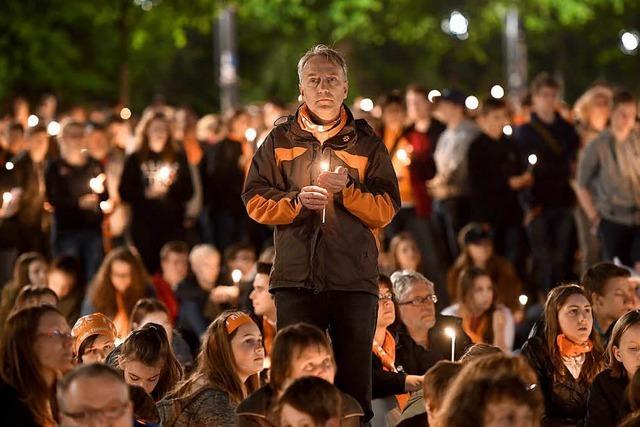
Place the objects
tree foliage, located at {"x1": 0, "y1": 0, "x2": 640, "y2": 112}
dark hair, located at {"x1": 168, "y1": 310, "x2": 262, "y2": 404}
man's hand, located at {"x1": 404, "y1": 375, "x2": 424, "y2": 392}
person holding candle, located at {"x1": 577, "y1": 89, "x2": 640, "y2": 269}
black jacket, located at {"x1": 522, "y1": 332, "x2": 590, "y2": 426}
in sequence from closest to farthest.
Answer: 1. dark hair, located at {"x1": 168, "y1": 310, "x2": 262, "y2": 404}
2. man's hand, located at {"x1": 404, "y1": 375, "x2": 424, "y2": 392}
3. black jacket, located at {"x1": 522, "y1": 332, "x2": 590, "y2": 426}
4. person holding candle, located at {"x1": 577, "y1": 89, "x2": 640, "y2": 269}
5. tree foliage, located at {"x1": 0, "y1": 0, "x2": 640, "y2": 112}

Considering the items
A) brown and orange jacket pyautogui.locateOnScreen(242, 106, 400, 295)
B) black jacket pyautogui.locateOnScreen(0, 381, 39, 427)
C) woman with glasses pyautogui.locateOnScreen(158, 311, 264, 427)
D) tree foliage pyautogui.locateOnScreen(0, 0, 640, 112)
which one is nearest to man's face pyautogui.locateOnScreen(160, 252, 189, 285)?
woman with glasses pyautogui.locateOnScreen(158, 311, 264, 427)

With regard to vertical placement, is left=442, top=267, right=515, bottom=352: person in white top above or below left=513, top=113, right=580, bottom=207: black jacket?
below

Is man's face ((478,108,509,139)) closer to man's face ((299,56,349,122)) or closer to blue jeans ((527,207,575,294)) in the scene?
blue jeans ((527,207,575,294))

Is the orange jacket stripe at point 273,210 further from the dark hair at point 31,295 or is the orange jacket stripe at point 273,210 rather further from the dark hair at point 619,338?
the dark hair at point 31,295

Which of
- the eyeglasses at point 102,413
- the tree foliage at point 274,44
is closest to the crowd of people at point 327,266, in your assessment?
the eyeglasses at point 102,413

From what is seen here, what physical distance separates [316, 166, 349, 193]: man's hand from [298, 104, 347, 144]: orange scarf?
341 mm

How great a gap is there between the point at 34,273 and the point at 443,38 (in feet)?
82.4

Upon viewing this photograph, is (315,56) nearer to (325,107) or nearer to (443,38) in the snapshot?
(325,107)

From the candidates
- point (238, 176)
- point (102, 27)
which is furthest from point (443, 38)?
point (238, 176)

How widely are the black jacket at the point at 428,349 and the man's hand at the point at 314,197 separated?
2.33 m

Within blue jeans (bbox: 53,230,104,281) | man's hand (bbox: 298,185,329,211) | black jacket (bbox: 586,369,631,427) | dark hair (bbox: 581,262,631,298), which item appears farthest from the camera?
blue jeans (bbox: 53,230,104,281)

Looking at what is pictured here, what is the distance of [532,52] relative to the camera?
54781mm

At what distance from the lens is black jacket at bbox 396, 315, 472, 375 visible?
34.4ft

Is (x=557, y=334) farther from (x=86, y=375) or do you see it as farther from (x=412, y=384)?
(x=86, y=375)
